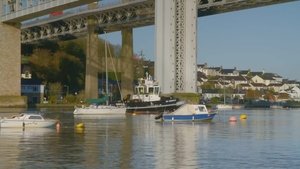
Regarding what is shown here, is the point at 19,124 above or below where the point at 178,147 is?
above

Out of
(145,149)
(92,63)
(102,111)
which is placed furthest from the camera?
(92,63)

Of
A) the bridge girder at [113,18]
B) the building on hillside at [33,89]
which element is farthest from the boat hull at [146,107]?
the building on hillside at [33,89]

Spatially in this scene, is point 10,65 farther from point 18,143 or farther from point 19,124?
point 18,143

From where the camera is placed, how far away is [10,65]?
10938 centimetres

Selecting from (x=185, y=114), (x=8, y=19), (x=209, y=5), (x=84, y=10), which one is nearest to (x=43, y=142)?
(x=185, y=114)

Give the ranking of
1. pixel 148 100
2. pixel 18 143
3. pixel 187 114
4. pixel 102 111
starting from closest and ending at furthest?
pixel 18 143, pixel 187 114, pixel 102 111, pixel 148 100

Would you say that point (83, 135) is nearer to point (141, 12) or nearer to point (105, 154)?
point (105, 154)

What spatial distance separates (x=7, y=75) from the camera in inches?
4306

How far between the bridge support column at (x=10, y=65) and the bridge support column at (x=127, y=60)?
842 inches

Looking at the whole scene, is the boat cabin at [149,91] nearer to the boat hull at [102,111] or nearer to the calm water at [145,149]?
the boat hull at [102,111]

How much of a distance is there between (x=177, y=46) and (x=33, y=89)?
5979 cm

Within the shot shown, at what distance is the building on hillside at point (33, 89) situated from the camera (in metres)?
137

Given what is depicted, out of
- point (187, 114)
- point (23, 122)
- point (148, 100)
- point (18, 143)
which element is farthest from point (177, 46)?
point (18, 143)

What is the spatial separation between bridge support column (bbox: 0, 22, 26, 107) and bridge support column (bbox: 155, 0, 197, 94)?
32.3m
